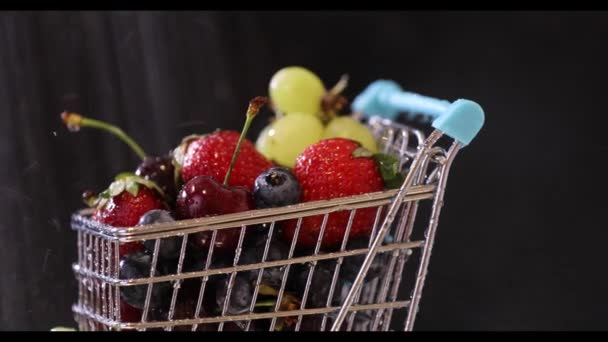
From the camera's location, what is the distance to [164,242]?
2.14 ft

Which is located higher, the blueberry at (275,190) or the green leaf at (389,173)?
the green leaf at (389,173)

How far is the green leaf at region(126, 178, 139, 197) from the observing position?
2.37 feet

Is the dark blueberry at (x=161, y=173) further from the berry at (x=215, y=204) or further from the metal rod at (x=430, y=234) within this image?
the metal rod at (x=430, y=234)

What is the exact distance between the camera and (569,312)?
1.60 meters

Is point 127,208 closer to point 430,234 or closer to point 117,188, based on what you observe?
point 117,188

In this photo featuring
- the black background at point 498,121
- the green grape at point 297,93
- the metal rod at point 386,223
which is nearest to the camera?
the metal rod at point 386,223

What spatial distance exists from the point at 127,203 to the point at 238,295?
0.14m

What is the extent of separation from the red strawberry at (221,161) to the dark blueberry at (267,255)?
0.09m

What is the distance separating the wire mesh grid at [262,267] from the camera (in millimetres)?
654

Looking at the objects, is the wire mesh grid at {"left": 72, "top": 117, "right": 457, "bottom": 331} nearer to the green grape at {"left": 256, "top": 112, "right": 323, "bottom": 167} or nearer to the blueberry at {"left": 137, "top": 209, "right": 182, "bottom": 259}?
the blueberry at {"left": 137, "top": 209, "right": 182, "bottom": 259}

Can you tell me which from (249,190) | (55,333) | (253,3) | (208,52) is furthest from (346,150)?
(253,3)

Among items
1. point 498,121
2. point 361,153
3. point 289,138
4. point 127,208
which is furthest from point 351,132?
point 498,121

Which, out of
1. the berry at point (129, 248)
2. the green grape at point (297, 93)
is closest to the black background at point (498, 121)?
the green grape at point (297, 93)

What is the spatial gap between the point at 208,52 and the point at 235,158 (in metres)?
0.56
